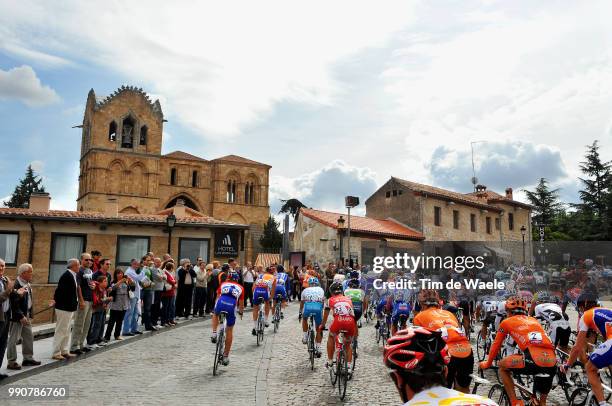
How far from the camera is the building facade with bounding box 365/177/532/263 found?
41625 millimetres

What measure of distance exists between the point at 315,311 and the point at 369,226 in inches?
1091

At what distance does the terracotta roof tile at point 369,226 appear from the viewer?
120ft

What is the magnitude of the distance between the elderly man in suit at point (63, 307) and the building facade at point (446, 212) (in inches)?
1308

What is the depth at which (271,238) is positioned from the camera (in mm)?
68312

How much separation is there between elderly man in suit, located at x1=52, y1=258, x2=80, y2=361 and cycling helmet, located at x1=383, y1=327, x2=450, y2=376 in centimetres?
945

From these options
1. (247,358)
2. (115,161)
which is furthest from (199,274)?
(115,161)

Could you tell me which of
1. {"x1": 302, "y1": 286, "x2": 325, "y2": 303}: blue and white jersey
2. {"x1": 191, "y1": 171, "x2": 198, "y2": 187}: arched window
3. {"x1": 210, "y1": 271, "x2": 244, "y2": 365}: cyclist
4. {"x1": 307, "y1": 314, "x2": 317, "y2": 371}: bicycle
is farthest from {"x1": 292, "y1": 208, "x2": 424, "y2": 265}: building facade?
{"x1": 191, "y1": 171, "x2": 198, "y2": 187}: arched window

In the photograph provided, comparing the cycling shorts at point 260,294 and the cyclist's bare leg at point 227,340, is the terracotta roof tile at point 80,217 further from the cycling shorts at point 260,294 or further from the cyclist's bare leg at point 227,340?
the cyclist's bare leg at point 227,340

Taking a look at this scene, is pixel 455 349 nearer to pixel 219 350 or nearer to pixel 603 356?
pixel 603 356

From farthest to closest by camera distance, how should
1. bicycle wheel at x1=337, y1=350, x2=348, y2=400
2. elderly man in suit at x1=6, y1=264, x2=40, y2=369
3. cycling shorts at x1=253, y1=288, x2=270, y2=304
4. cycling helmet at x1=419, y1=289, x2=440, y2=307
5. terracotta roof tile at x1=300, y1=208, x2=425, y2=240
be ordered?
terracotta roof tile at x1=300, y1=208, x2=425, y2=240 → cycling shorts at x1=253, y1=288, x2=270, y2=304 → elderly man in suit at x1=6, y1=264, x2=40, y2=369 → bicycle wheel at x1=337, y1=350, x2=348, y2=400 → cycling helmet at x1=419, y1=289, x2=440, y2=307

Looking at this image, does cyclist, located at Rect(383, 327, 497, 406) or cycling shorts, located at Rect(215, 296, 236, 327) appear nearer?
cyclist, located at Rect(383, 327, 497, 406)

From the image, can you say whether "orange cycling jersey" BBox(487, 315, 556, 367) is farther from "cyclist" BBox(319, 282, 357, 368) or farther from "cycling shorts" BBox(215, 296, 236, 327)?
"cycling shorts" BBox(215, 296, 236, 327)

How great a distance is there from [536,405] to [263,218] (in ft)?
230

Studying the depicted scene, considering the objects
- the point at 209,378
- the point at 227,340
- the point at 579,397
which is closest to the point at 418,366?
the point at 579,397
